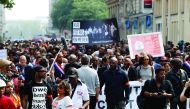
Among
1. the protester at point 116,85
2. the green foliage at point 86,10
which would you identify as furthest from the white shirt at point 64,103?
the green foliage at point 86,10

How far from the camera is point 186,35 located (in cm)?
4919

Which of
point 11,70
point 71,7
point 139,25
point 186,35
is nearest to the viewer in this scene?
point 11,70

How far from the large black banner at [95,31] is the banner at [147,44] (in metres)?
4.63

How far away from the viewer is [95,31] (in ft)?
75.0

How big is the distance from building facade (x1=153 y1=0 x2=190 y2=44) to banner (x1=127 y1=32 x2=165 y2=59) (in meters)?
31.0

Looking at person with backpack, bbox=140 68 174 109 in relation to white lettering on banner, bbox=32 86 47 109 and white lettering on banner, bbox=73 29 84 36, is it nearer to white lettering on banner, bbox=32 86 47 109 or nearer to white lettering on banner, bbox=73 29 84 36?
white lettering on banner, bbox=32 86 47 109

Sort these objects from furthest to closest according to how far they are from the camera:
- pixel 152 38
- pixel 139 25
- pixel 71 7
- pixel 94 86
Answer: pixel 71 7, pixel 139 25, pixel 152 38, pixel 94 86

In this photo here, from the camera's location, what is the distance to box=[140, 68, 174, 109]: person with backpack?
10.6 meters

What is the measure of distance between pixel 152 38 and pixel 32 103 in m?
7.51

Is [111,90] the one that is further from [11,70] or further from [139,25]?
[139,25]

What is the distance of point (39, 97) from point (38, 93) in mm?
79

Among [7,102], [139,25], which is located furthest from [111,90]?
[139,25]

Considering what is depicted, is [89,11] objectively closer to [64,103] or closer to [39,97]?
[39,97]

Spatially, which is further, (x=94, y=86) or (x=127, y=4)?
(x=127, y=4)
